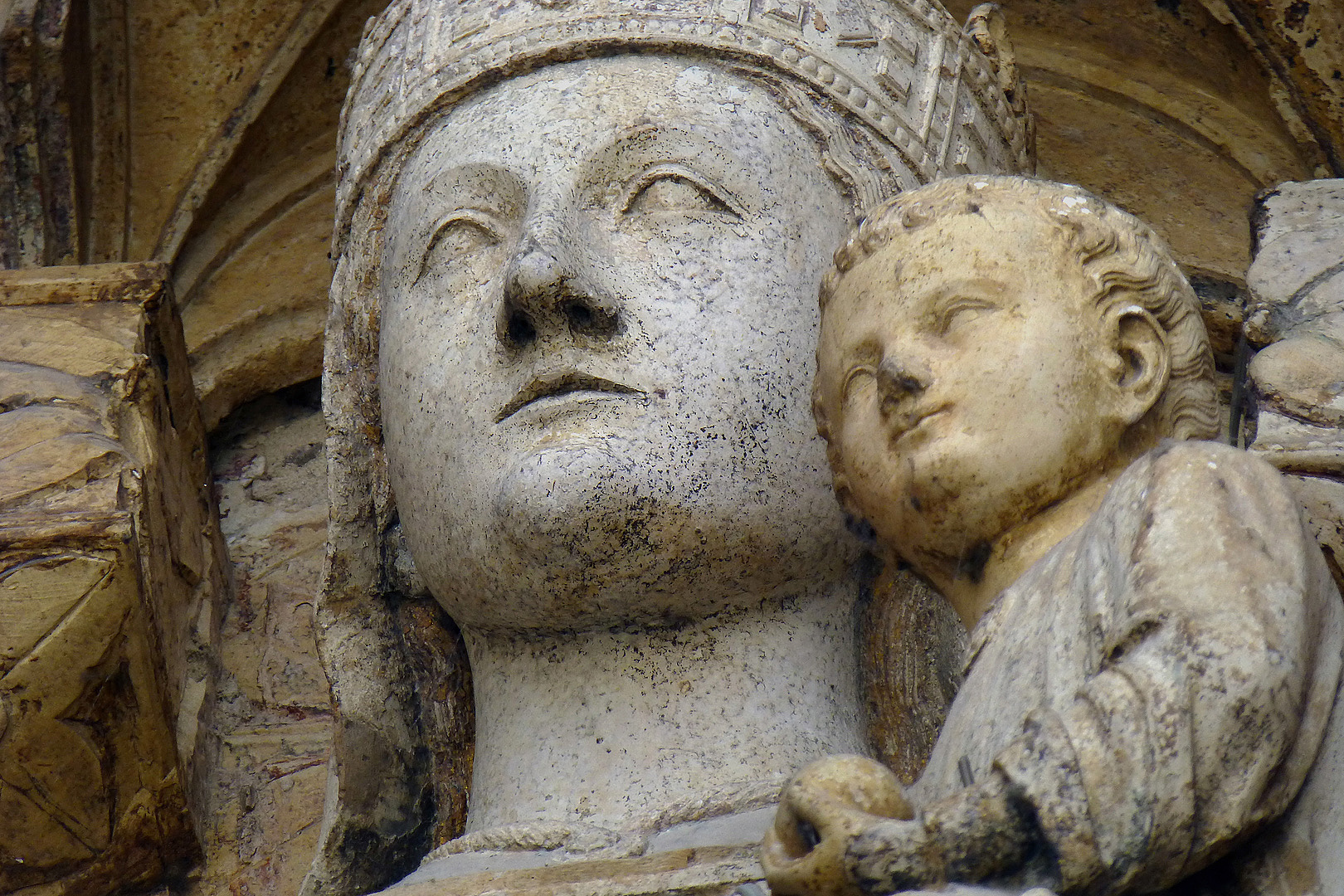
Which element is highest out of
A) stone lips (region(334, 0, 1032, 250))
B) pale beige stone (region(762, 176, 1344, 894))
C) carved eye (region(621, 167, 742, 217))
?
stone lips (region(334, 0, 1032, 250))

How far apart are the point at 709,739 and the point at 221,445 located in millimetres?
1830

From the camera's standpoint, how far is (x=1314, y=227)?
352cm

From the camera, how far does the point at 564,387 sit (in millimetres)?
3193

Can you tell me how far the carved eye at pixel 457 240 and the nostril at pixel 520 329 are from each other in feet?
0.90

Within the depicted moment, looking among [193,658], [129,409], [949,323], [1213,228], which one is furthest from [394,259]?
[1213,228]

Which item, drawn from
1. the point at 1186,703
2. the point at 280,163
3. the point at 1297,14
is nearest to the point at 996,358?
the point at 1186,703

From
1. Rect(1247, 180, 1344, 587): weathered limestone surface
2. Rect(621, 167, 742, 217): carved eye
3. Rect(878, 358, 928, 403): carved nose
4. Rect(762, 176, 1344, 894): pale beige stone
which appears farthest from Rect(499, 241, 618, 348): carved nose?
Rect(1247, 180, 1344, 587): weathered limestone surface

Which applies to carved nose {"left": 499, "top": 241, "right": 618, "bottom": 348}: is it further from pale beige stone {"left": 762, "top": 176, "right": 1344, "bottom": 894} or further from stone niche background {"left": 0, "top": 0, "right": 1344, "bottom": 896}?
stone niche background {"left": 0, "top": 0, "right": 1344, "bottom": 896}

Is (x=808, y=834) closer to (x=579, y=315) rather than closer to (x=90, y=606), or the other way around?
(x=579, y=315)

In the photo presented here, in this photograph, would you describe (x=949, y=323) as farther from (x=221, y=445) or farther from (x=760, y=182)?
(x=221, y=445)

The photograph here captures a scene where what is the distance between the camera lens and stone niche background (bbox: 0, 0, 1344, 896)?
13.7 ft

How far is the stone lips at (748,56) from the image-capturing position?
3.67 m

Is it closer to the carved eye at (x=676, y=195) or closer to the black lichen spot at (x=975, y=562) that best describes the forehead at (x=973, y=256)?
the black lichen spot at (x=975, y=562)

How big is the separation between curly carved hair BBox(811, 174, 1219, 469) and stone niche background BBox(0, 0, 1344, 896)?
5.03 feet
